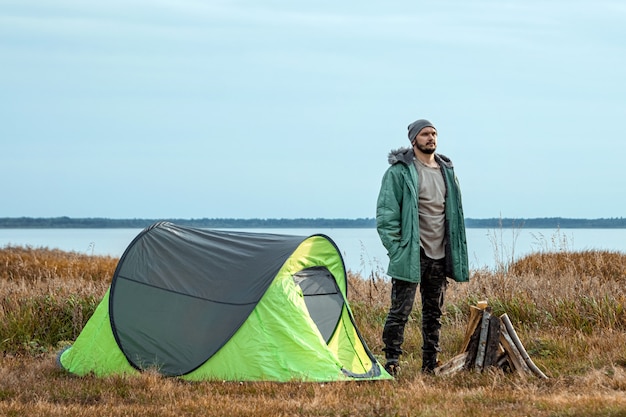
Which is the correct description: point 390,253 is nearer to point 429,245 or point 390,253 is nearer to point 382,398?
Result: point 429,245

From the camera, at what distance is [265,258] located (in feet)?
26.0

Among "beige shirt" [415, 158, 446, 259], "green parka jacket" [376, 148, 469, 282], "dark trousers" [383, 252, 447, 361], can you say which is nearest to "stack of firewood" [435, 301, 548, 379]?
"dark trousers" [383, 252, 447, 361]

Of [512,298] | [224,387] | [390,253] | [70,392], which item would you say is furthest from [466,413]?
[512,298]

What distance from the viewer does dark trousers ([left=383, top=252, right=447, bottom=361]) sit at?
748 centimetres

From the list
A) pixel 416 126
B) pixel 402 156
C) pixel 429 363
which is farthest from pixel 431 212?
pixel 429 363

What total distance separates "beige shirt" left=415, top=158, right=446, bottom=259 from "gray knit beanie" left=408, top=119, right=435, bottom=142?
0.81 feet

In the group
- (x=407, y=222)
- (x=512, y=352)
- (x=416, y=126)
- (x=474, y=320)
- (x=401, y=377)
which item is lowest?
(x=401, y=377)

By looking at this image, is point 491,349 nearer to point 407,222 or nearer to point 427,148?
point 407,222

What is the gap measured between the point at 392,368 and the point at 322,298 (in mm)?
1117

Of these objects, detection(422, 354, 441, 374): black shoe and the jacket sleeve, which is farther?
detection(422, 354, 441, 374): black shoe

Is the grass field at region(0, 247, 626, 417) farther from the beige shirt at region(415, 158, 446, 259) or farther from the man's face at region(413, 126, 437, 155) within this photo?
the man's face at region(413, 126, 437, 155)

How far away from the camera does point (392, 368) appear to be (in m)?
7.70

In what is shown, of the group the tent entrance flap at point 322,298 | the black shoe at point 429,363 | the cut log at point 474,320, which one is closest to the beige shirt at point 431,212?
the cut log at point 474,320

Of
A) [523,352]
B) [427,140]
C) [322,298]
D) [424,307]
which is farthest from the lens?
[322,298]
